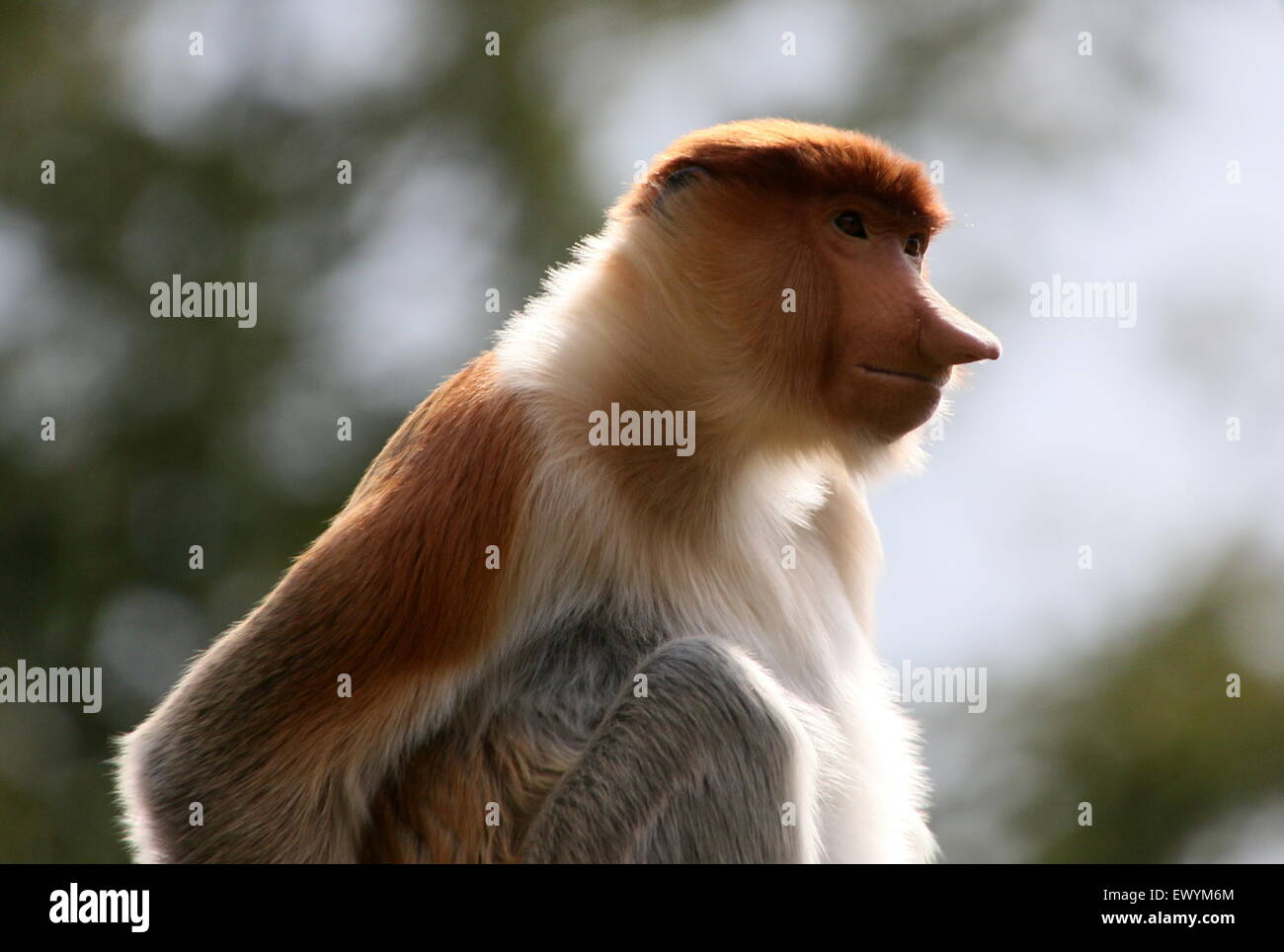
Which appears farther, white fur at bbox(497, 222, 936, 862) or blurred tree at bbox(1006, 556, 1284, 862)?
blurred tree at bbox(1006, 556, 1284, 862)

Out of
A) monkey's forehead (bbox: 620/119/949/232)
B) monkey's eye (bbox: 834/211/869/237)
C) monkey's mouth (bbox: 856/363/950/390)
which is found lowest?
monkey's mouth (bbox: 856/363/950/390)

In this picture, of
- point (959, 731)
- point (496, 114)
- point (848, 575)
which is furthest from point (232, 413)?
point (848, 575)

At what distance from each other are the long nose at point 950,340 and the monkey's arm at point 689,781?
2.92 ft

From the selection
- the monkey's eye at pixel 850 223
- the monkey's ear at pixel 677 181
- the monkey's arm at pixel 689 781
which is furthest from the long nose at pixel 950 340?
the monkey's arm at pixel 689 781

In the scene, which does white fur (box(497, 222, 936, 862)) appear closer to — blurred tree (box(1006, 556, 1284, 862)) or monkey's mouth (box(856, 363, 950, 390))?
monkey's mouth (box(856, 363, 950, 390))

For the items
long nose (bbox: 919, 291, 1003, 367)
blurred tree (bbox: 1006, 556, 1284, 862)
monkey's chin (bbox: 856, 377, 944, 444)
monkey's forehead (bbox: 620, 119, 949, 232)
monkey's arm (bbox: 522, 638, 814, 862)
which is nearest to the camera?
monkey's arm (bbox: 522, 638, 814, 862)

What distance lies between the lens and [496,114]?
18547mm

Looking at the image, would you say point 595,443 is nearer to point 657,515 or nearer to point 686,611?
point 657,515

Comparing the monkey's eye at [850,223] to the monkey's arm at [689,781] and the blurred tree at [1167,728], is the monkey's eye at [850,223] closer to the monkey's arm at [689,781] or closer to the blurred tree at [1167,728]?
the monkey's arm at [689,781]

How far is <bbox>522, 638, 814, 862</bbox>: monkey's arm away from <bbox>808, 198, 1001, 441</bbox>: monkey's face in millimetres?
760

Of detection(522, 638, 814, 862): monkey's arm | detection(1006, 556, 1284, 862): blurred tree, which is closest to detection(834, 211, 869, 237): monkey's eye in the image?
detection(522, 638, 814, 862): monkey's arm

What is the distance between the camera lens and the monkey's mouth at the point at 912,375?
145 inches

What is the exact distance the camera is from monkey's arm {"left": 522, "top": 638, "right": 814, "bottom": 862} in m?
3.30
